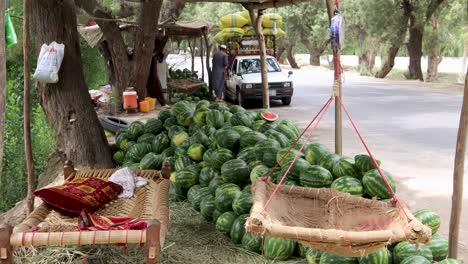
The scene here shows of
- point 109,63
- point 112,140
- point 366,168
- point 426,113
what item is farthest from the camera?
point 109,63

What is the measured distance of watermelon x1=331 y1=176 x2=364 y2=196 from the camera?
3953 mm

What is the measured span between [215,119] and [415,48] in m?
20.4

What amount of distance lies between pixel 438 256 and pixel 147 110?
32.2 feet

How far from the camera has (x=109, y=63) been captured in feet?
48.1

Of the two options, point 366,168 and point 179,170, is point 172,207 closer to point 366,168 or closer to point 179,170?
point 179,170

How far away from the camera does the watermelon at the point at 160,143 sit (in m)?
6.27

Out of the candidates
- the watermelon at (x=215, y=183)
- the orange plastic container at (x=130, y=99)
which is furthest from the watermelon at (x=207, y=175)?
the orange plastic container at (x=130, y=99)

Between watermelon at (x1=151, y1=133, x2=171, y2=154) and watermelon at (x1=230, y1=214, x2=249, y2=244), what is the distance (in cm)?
217

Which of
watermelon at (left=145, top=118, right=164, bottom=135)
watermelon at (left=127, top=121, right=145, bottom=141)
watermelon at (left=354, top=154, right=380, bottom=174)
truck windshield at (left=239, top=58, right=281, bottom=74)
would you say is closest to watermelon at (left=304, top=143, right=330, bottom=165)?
watermelon at (left=354, top=154, right=380, bottom=174)

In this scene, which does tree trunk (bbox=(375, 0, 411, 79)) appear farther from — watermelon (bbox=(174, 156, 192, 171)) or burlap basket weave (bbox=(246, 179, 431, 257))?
burlap basket weave (bbox=(246, 179, 431, 257))

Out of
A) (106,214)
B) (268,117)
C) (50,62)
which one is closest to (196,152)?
(268,117)

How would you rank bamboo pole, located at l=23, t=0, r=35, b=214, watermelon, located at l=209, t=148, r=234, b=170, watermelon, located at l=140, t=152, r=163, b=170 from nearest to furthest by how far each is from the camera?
bamboo pole, located at l=23, t=0, r=35, b=214 < watermelon, located at l=209, t=148, r=234, b=170 < watermelon, located at l=140, t=152, r=163, b=170

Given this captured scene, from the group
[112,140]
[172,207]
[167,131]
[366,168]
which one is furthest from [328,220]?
[112,140]

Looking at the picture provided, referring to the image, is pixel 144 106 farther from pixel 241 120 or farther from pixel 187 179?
pixel 187 179
